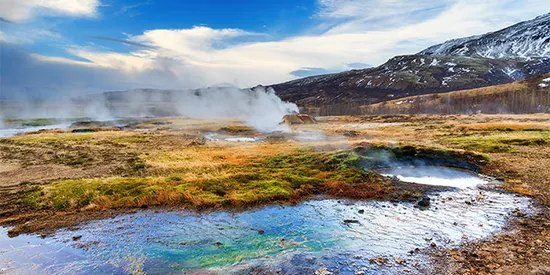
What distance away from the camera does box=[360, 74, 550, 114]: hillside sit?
12369 cm

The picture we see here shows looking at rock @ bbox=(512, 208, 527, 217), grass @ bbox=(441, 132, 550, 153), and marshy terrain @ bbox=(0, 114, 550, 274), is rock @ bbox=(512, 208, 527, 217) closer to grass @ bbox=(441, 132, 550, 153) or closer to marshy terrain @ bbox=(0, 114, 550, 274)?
marshy terrain @ bbox=(0, 114, 550, 274)

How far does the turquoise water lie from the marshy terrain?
0.08 metres

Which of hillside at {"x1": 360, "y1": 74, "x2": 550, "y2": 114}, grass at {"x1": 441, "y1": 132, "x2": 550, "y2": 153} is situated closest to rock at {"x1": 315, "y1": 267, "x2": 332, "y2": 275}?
grass at {"x1": 441, "y1": 132, "x2": 550, "y2": 153}

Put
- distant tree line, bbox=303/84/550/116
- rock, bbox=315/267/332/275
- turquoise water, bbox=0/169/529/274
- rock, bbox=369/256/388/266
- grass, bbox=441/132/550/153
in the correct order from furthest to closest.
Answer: distant tree line, bbox=303/84/550/116, grass, bbox=441/132/550/153, turquoise water, bbox=0/169/529/274, rock, bbox=369/256/388/266, rock, bbox=315/267/332/275

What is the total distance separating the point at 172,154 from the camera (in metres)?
36.4

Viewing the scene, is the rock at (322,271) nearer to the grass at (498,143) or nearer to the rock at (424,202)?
the rock at (424,202)

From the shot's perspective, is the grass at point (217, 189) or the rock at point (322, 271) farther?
the grass at point (217, 189)

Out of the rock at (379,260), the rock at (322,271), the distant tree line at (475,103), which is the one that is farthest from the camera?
the distant tree line at (475,103)

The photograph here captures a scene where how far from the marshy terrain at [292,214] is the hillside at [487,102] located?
11797 cm

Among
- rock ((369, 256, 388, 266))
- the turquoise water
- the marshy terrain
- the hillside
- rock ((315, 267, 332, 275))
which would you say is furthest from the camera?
the hillside

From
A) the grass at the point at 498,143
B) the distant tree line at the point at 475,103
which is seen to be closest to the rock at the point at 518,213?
the grass at the point at 498,143

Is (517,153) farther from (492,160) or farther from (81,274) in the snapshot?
(81,274)

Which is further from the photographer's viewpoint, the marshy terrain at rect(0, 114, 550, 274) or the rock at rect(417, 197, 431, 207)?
the rock at rect(417, 197, 431, 207)

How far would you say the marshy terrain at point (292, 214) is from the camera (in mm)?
12094
